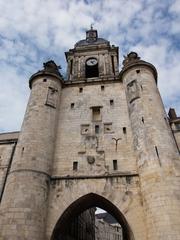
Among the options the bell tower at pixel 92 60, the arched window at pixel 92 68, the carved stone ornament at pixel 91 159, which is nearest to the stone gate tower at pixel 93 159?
the carved stone ornament at pixel 91 159

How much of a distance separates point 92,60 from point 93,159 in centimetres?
1014

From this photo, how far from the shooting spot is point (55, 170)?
10.8 m

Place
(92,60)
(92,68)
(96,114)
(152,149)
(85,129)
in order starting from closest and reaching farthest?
(152,149) → (85,129) → (96,114) → (92,68) → (92,60)

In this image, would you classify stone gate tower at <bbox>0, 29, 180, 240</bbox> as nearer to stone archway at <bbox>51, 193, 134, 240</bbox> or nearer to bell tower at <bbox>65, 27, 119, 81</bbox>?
stone archway at <bbox>51, 193, 134, 240</bbox>

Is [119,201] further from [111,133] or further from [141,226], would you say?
[111,133]

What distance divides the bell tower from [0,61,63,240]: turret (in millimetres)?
4167

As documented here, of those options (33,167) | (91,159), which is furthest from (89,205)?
(33,167)

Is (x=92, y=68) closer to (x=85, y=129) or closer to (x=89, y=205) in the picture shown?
(x=85, y=129)

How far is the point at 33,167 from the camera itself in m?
9.93

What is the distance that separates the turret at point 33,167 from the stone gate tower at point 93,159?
0.04 meters

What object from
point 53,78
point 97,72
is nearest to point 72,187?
point 53,78

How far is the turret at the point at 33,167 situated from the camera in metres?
8.48

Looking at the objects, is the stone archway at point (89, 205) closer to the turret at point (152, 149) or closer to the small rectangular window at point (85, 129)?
the turret at point (152, 149)

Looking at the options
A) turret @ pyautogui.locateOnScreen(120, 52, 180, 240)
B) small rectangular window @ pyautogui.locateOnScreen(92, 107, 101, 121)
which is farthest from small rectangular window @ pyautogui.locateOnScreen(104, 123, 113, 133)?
turret @ pyautogui.locateOnScreen(120, 52, 180, 240)
